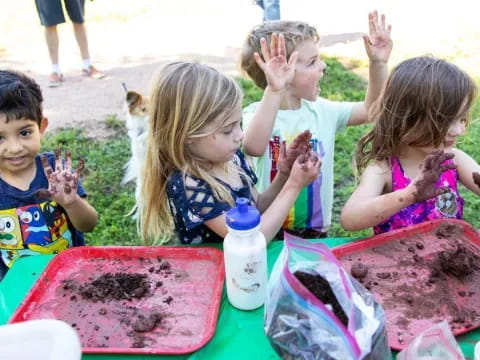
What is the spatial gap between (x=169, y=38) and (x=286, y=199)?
581 centimetres

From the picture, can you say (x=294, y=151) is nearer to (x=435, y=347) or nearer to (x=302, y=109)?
(x=302, y=109)

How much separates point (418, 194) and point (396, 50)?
181 inches

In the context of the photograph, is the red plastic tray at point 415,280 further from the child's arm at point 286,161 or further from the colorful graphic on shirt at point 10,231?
the colorful graphic on shirt at point 10,231

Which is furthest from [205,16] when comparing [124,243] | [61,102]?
[124,243]

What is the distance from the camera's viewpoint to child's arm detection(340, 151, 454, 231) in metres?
1.46

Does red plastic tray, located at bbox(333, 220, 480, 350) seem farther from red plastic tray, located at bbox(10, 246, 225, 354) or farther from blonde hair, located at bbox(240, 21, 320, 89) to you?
blonde hair, located at bbox(240, 21, 320, 89)

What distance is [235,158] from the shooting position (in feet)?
6.31

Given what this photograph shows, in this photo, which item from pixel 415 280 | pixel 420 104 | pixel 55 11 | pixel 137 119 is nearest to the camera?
pixel 415 280

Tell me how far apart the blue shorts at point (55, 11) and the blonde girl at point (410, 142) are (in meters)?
4.46

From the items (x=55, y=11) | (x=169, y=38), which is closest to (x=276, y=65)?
(x=55, y=11)

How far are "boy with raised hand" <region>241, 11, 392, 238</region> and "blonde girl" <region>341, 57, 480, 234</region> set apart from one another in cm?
40

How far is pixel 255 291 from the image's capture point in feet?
4.38

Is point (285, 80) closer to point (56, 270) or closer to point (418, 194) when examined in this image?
point (418, 194)

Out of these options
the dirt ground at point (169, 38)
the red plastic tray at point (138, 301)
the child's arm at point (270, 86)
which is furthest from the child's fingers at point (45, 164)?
the dirt ground at point (169, 38)
